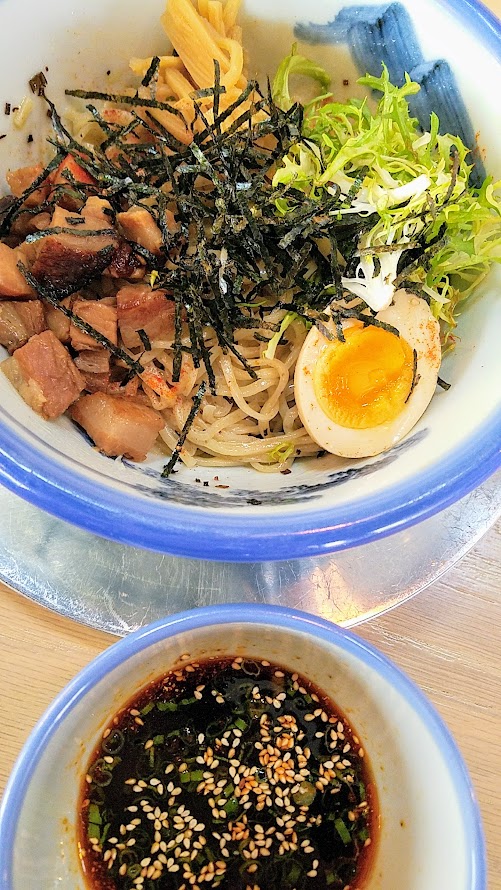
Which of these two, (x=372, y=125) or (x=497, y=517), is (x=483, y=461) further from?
(x=372, y=125)

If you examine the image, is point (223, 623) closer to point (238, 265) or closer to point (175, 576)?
point (175, 576)

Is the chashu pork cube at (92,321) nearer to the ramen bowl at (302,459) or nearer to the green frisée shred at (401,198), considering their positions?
the ramen bowl at (302,459)

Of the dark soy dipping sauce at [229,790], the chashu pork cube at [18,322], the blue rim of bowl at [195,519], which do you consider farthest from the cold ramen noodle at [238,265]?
the dark soy dipping sauce at [229,790]

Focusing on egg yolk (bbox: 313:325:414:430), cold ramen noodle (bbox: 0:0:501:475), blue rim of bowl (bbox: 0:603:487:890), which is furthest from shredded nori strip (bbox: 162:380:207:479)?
blue rim of bowl (bbox: 0:603:487:890)

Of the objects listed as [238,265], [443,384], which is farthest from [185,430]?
[443,384]

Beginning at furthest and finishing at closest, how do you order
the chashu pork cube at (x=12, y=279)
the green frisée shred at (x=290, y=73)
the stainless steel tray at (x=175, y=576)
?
the green frisée shred at (x=290, y=73) → the stainless steel tray at (x=175, y=576) → the chashu pork cube at (x=12, y=279)

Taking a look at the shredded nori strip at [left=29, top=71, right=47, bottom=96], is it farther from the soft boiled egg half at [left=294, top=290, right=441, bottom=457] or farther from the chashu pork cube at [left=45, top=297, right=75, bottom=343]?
the soft boiled egg half at [left=294, top=290, right=441, bottom=457]

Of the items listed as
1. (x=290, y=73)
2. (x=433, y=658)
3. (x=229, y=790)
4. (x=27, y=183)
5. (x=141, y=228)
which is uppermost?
(x=290, y=73)
